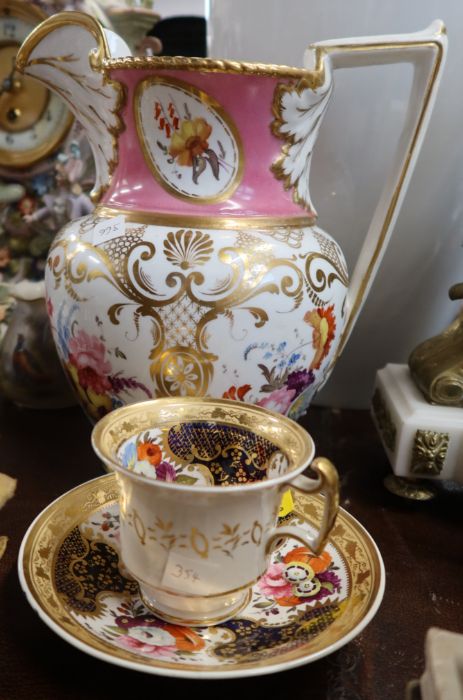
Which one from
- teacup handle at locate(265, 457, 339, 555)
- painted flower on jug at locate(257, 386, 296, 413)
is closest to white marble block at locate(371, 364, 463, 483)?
painted flower on jug at locate(257, 386, 296, 413)

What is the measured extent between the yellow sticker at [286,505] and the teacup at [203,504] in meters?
0.06

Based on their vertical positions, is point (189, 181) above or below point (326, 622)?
above

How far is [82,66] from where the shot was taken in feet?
1.60

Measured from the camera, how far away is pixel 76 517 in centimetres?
→ 43

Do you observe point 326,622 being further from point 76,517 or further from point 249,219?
point 249,219

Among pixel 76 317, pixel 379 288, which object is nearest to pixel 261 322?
pixel 76 317

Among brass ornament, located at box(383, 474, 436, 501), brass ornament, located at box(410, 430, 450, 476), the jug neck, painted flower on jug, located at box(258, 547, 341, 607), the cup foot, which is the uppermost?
the jug neck

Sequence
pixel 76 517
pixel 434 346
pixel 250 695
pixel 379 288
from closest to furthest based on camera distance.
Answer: pixel 250 695
pixel 76 517
pixel 434 346
pixel 379 288

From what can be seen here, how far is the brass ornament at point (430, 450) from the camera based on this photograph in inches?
21.0

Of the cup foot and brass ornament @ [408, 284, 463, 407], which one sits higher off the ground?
brass ornament @ [408, 284, 463, 407]

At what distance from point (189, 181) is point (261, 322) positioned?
12 cm

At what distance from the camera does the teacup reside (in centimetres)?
33

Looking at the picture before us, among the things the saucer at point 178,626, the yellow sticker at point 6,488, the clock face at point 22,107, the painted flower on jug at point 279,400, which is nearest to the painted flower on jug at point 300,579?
the saucer at point 178,626

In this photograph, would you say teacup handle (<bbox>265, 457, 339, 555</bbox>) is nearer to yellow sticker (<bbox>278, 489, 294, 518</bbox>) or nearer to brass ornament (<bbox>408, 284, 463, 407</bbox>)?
yellow sticker (<bbox>278, 489, 294, 518</bbox>)
